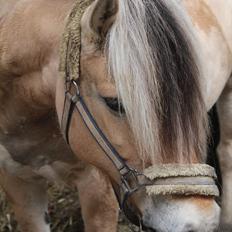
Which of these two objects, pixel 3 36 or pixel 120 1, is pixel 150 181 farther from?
pixel 3 36

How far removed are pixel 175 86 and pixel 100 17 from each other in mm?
266

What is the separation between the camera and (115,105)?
168 centimetres

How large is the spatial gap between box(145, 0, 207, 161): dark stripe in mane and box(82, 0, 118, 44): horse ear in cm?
10

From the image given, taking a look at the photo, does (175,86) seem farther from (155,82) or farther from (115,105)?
(115,105)

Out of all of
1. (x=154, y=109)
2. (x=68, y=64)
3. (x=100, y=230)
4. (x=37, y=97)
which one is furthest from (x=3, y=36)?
(x=100, y=230)

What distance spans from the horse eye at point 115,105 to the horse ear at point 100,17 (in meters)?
0.17

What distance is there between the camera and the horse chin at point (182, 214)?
1.61 metres

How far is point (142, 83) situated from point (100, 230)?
1.07 metres

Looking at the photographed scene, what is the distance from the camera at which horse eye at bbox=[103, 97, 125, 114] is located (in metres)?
1.67

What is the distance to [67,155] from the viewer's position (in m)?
2.34

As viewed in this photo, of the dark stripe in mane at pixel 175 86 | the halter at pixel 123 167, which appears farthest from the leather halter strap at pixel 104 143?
the dark stripe in mane at pixel 175 86

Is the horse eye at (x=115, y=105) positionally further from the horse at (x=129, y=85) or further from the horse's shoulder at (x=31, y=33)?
the horse's shoulder at (x=31, y=33)

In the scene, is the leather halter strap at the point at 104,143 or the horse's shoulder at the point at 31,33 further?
the horse's shoulder at the point at 31,33

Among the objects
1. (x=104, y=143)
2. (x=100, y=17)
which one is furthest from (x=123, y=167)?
(x=100, y=17)
